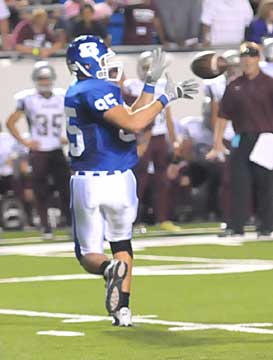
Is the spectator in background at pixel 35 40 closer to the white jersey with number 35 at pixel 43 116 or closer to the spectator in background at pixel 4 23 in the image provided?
the spectator in background at pixel 4 23

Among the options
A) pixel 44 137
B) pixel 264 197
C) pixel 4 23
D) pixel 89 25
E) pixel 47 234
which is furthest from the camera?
pixel 4 23

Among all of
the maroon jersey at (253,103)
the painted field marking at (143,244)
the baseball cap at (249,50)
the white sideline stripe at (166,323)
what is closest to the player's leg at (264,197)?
the painted field marking at (143,244)

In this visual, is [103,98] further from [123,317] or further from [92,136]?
[123,317]

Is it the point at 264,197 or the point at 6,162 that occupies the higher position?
the point at 264,197

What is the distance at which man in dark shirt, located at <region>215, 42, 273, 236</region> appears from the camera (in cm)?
1461

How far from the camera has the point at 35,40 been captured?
60.2 feet

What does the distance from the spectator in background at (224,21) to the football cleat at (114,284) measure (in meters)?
10.5

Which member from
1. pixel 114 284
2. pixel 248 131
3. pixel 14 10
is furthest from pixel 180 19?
pixel 114 284

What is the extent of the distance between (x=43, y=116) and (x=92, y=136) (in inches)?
287

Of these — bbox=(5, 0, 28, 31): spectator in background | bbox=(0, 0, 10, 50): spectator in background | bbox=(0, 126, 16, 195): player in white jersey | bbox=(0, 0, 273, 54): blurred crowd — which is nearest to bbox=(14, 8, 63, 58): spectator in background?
bbox=(0, 0, 273, 54): blurred crowd

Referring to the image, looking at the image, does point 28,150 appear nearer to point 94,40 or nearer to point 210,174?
point 210,174

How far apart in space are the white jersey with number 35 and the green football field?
70.4 inches

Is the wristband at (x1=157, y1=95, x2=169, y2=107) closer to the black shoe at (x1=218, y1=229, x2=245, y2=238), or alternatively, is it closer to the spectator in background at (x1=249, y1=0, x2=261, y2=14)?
the black shoe at (x1=218, y1=229, x2=245, y2=238)

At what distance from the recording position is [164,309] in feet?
30.5
